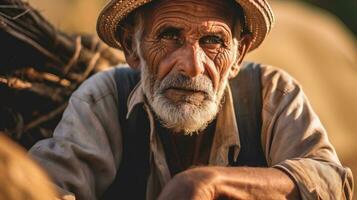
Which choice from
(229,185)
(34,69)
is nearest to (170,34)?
(229,185)

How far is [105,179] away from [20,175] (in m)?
1.81

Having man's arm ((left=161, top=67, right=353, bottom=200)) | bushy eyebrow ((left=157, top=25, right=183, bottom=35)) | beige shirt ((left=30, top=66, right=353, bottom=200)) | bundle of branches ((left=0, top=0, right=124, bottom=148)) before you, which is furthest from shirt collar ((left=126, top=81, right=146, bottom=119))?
bundle of branches ((left=0, top=0, right=124, bottom=148))

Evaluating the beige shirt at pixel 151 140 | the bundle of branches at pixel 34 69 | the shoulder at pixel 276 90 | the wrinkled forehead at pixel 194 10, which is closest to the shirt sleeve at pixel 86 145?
the beige shirt at pixel 151 140

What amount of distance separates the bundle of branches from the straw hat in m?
0.59

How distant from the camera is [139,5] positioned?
4.25 meters

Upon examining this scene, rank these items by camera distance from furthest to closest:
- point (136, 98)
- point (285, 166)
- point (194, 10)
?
point (136, 98)
point (194, 10)
point (285, 166)

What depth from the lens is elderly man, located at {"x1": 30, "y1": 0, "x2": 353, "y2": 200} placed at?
13.7ft

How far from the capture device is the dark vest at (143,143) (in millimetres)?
4410

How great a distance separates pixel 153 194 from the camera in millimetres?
4426

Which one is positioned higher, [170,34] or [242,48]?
[170,34]

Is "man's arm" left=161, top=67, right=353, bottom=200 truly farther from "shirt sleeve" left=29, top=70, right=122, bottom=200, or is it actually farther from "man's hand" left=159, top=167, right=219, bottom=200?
"shirt sleeve" left=29, top=70, right=122, bottom=200

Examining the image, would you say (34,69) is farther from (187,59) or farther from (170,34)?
(187,59)

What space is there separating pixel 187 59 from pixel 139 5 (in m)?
0.36

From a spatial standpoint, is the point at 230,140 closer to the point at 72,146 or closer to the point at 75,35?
the point at 72,146
